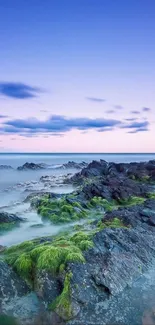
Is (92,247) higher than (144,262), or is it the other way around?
(92,247)

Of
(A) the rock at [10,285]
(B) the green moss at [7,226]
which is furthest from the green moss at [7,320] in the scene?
(B) the green moss at [7,226]

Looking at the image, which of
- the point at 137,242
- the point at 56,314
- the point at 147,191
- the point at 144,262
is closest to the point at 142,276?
the point at 144,262

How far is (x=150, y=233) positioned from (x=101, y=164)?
4435cm

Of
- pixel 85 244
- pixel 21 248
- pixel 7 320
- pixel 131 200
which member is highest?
→ pixel 85 244

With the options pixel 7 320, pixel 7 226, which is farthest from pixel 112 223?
pixel 7 320

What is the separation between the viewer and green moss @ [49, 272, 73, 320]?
838 cm

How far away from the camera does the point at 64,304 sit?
28.1 feet

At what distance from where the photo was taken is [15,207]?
24.5 m

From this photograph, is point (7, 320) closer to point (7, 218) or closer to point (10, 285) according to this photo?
point (10, 285)

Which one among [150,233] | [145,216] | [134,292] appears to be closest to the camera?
[134,292]

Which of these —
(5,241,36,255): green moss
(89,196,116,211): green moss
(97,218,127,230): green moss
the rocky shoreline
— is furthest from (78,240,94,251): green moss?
Result: (89,196,116,211): green moss

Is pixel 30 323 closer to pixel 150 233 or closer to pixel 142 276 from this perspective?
pixel 142 276

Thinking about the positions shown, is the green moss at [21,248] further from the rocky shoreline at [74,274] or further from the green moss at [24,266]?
the green moss at [24,266]

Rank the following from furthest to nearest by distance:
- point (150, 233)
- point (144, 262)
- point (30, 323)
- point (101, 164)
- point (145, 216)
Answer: point (101, 164) → point (145, 216) → point (150, 233) → point (144, 262) → point (30, 323)
